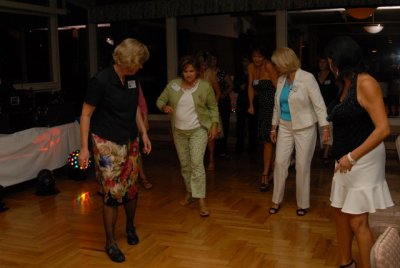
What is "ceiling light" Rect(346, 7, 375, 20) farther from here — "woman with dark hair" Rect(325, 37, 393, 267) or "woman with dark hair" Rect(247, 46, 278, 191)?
"woman with dark hair" Rect(325, 37, 393, 267)

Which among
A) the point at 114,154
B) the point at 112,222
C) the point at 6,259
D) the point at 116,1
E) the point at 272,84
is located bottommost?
the point at 6,259

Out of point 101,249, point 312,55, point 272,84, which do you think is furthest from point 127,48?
point 312,55

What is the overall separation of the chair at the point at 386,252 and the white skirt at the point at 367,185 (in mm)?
688

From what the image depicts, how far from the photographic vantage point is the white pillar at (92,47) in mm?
9328

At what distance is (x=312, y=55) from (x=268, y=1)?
47.6 inches

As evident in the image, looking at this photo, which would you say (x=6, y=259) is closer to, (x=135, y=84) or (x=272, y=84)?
(x=135, y=84)

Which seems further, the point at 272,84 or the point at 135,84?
the point at 272,84

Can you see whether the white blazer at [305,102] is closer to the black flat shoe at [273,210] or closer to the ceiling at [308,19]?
the black flat shoe at [273,210]

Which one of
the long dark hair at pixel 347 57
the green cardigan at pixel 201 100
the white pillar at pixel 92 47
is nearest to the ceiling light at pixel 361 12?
the green cardigan at pixel 201 100

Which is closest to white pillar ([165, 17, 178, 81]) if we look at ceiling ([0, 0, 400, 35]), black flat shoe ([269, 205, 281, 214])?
ceiling ([0, 0, 400, 35])

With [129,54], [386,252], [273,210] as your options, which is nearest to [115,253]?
[129,54]

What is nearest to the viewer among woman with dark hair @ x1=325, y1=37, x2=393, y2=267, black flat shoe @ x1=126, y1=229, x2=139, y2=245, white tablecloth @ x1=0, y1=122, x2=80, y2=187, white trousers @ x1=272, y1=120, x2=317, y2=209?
woman with dark hair @ x1=325, y1=37, x2=393, y2=267

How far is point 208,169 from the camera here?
6230 mm

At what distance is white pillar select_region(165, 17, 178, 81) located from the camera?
8727 mm
